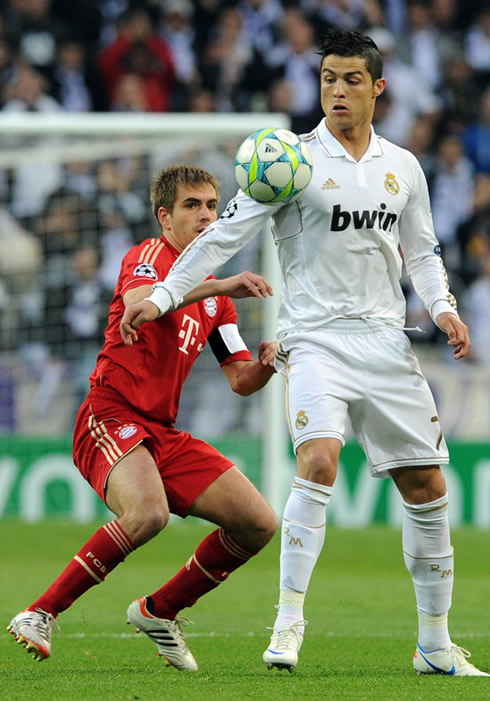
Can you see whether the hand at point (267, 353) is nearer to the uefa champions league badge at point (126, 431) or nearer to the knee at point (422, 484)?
the uefa champions league badge at point (126, 431)

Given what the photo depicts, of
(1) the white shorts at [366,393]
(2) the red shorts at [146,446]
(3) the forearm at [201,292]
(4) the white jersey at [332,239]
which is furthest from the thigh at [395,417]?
(2) the red shorts at [146,446]

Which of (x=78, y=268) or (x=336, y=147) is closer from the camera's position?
(x=336, y=147)

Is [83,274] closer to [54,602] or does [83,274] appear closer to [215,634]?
[215,634]

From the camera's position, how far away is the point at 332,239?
5.27 meters

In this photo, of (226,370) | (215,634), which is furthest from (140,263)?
(215,634)

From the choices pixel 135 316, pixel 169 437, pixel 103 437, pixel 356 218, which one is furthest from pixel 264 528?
pixel 356 218

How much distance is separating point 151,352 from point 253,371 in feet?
1.58

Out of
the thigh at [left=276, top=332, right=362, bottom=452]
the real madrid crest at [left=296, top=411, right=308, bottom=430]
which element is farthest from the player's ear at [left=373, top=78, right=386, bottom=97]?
the real madrid crest at [left=296, top=411, right=308, bottom=430]

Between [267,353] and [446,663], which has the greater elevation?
[267,353]

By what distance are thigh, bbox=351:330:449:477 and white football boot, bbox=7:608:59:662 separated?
59.4 inches

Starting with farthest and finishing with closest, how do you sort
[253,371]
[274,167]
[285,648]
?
[253,371]
[274,167]
[285,648]

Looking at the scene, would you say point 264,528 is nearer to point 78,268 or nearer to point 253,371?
point 253,371

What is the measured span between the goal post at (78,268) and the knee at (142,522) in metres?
7.40

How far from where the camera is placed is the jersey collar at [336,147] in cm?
538
